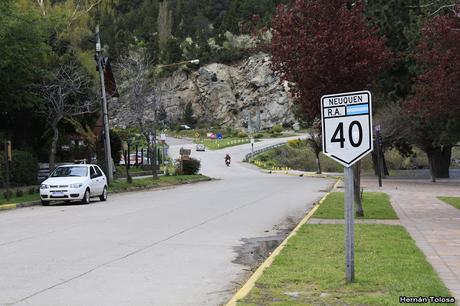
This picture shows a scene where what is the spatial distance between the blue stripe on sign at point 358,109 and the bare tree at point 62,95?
23465 millimetres

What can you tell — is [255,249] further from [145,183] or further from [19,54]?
[145,183]

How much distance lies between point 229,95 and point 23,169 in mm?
110023

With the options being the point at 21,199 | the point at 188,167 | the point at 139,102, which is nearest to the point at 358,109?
the point at 21,199

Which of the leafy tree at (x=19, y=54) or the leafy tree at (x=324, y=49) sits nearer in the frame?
the leafy tree at (x=324, y=49)

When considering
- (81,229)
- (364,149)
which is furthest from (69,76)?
(364,149)

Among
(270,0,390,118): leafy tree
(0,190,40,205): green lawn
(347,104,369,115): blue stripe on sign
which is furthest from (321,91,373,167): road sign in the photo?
(0,190,40,205): green lawn

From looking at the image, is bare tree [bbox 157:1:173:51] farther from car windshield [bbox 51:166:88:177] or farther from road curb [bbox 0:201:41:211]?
road curb [bbox 0:201:41:211]

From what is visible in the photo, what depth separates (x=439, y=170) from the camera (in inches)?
1832

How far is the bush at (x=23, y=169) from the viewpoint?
29359 millimetres

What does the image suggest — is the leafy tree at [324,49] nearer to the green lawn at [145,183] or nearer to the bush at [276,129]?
the green lawn at [145,183]

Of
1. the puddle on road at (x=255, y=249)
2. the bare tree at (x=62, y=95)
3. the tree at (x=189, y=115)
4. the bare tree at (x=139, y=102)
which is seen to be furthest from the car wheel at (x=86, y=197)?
the tree at (x=189, y=115)

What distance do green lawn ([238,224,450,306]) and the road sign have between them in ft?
5.32

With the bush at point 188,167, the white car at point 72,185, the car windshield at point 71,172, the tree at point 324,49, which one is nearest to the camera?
the tree at point 324,49

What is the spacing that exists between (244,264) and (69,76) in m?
24.1
